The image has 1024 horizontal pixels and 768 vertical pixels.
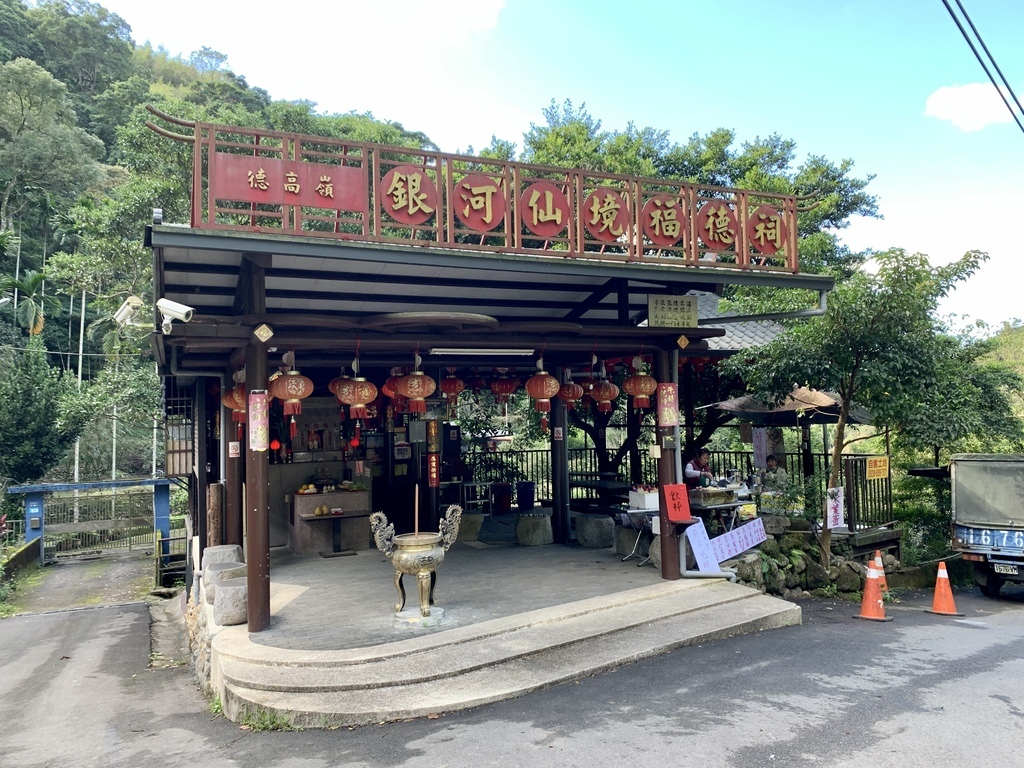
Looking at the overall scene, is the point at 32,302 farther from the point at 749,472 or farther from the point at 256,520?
the point at 749,472

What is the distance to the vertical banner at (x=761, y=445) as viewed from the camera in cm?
1412

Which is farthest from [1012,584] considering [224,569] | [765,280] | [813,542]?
[224,569]

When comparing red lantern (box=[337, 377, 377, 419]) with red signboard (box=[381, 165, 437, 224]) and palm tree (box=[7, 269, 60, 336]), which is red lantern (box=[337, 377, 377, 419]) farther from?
palm tree (box=[7, 269, 60, 336])

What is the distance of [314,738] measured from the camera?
5.26 meters

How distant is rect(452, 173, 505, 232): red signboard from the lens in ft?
23.5

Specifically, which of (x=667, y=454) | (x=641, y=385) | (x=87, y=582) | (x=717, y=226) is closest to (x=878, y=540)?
(x=667, y=454)

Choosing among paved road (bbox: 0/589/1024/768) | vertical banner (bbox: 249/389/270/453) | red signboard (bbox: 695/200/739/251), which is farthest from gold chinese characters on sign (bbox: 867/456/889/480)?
vertical banner (bbox: 249/389/270/453)

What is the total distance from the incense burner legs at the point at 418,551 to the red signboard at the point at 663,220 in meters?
3.95

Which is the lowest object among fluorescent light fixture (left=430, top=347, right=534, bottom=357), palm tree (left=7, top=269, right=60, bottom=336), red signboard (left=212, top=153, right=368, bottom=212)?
fluorescent light fixture (left=430, top=347, right=534, bottom=357)

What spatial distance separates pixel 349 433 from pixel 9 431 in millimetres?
18063

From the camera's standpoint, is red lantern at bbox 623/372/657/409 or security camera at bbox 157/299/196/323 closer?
security camera at bbox 157/299/196/323

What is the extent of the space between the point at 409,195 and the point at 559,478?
22.9 ft

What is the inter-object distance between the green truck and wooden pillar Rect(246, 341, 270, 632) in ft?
35.6

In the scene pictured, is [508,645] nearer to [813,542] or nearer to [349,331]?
[349,331]
